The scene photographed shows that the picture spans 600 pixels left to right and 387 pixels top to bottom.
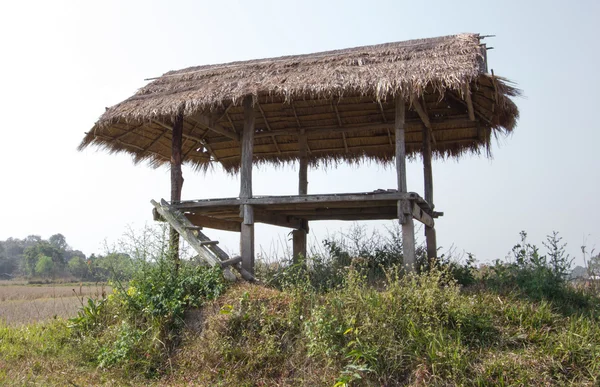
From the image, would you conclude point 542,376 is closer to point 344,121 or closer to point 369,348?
point 369,348

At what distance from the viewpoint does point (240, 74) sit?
28.6 feet

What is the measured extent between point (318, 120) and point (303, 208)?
2.07 metres

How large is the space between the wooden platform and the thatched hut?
0.07 ft

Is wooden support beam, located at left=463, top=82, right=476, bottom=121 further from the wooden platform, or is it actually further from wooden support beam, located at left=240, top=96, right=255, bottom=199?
wooden support beam, located at left=240, top=96, right=255, bottom=199

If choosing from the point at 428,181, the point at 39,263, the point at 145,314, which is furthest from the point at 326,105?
the point at 39,263

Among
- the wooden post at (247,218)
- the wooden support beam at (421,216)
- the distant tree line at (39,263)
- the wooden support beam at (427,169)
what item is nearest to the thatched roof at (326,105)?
the wooden support beam at (427,169)

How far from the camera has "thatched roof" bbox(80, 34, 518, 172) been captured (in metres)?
7.34

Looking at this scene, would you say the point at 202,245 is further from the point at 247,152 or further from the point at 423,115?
the point at 423,115

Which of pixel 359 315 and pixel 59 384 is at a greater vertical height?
pixel 359 315

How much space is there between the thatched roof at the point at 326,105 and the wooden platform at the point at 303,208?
4.45 ft

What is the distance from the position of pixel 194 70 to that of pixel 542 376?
7.58 m

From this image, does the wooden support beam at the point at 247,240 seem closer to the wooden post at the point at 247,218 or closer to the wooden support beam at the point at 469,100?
the wooden post at the point at 247,218

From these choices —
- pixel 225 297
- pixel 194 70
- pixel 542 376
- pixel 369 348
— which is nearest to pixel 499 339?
pixel 542 376

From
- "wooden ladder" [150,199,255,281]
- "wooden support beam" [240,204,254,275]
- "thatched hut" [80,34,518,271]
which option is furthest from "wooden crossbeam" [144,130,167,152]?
"wooden support beam" [240,204,254,275]
